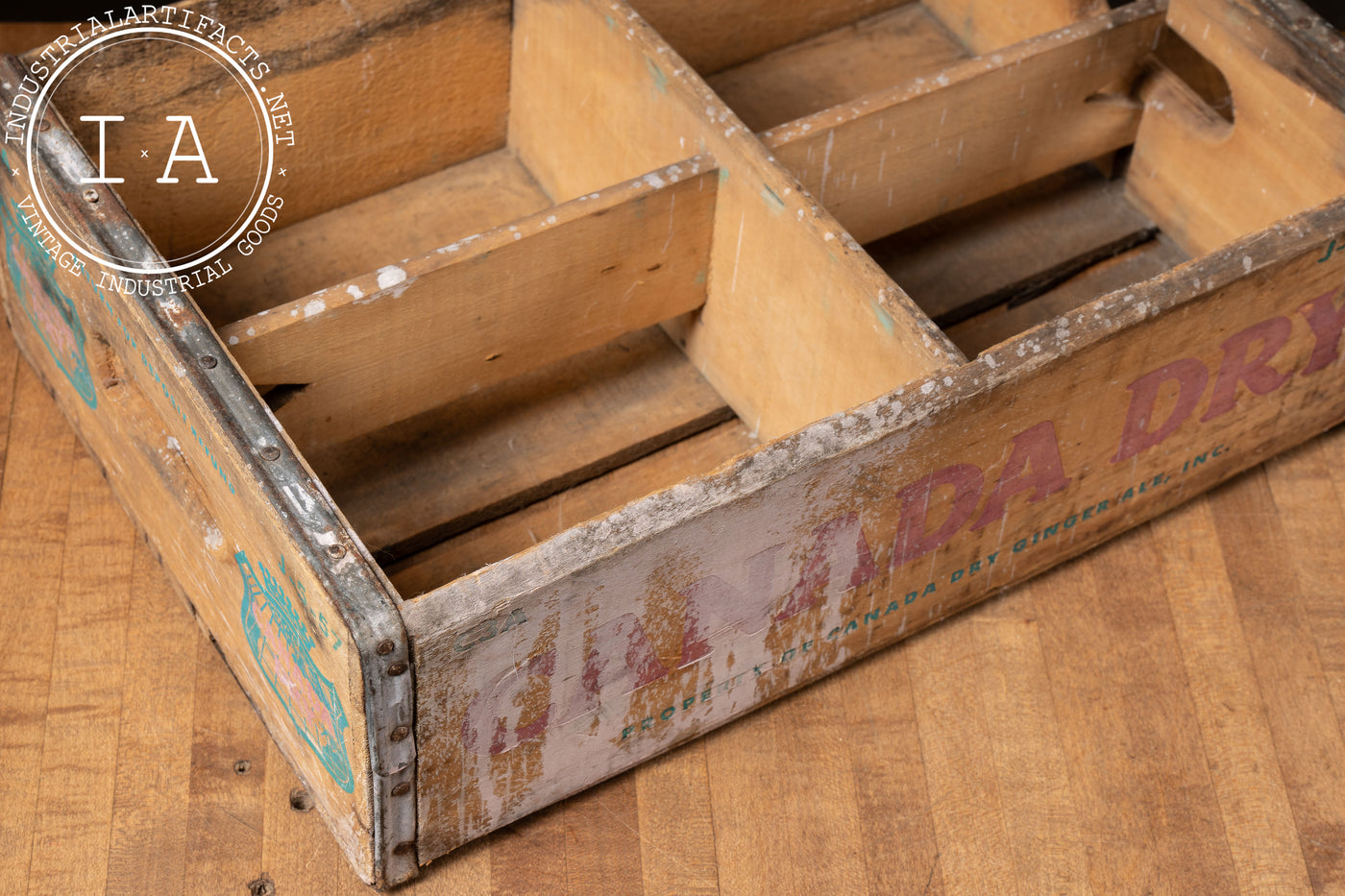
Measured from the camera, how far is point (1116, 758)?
2334 mm

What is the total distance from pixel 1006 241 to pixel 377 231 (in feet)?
3.11

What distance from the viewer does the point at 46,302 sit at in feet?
7.86

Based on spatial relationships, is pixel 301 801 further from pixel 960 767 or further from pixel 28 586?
pixel 960 767

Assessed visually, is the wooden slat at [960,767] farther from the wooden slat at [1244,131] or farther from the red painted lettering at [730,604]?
the wooden slat at [1244,131]

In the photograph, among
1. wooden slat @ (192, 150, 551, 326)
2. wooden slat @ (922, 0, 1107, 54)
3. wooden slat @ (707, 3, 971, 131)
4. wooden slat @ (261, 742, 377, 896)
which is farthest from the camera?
wooden slat @ (707, 3, 971, 131)

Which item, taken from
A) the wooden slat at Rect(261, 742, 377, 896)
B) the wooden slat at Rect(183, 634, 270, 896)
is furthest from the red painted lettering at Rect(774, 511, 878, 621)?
the wooden slat at Rect(183, 634, 270, 896)

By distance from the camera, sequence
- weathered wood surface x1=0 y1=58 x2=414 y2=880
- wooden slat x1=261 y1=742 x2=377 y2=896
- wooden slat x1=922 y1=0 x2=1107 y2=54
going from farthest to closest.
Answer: wooden slat x1=922 y1=0 x2=1107 y2=54, wooden slat x1=261 y1=742 x2=377 y2=896, weathered wood surface x1=0 y1=58 x2=414 y2=880

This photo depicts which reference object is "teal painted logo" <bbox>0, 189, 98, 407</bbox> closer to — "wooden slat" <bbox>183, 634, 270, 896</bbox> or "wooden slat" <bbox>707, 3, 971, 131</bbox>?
"wooden slat" <bbox>183, 634, 270, 896</bbox>

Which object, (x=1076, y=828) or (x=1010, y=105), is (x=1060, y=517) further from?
(x=1010, y=105)

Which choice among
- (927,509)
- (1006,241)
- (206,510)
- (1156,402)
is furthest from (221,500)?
(1006,241)

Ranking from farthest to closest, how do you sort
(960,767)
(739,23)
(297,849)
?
1. (739,23)
2. (960,767)
3. (297,849)

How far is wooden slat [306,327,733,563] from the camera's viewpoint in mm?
2350

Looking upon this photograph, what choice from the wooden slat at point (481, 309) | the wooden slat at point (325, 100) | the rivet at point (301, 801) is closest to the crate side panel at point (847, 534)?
the rivet at point (301, 801)

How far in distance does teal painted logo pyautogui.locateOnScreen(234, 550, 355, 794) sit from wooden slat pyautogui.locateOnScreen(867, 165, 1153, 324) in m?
1.06
